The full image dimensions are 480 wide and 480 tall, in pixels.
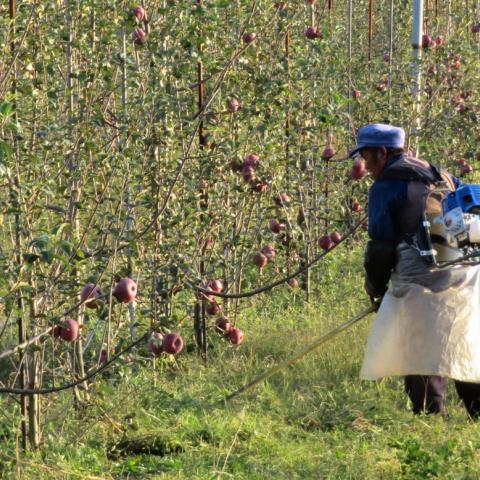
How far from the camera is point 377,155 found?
14.6 ft

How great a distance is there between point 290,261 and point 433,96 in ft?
5.34

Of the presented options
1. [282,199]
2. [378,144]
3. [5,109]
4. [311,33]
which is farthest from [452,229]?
[311,33]

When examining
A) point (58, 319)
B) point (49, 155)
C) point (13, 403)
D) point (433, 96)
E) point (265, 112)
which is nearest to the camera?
point (58, 319)

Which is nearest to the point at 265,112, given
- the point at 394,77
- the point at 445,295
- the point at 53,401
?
the point at 445,295

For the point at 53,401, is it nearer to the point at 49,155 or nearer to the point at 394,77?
the point at 49,155

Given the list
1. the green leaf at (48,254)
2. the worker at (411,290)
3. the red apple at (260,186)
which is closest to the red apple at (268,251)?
the red apple at (260,186)

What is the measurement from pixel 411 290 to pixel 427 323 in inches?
6.0

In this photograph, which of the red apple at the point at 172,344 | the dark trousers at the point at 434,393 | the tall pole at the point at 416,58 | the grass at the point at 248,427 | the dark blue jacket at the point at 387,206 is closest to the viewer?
the grass at the point at 248,427

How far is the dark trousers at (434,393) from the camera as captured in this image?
14.9ft

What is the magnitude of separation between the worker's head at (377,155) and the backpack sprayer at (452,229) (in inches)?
9.6

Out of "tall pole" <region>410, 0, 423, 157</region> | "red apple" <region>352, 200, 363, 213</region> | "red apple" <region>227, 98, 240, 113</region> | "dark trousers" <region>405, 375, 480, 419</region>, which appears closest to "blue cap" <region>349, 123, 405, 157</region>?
"red apple" <region>227, 98, 240, 113</region>

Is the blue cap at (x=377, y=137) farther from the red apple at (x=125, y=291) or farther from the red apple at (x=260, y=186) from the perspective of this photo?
the red apple at (x=125, y=291)

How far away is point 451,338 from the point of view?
4402mm

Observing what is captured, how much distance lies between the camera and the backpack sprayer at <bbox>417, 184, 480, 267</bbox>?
3.91m
